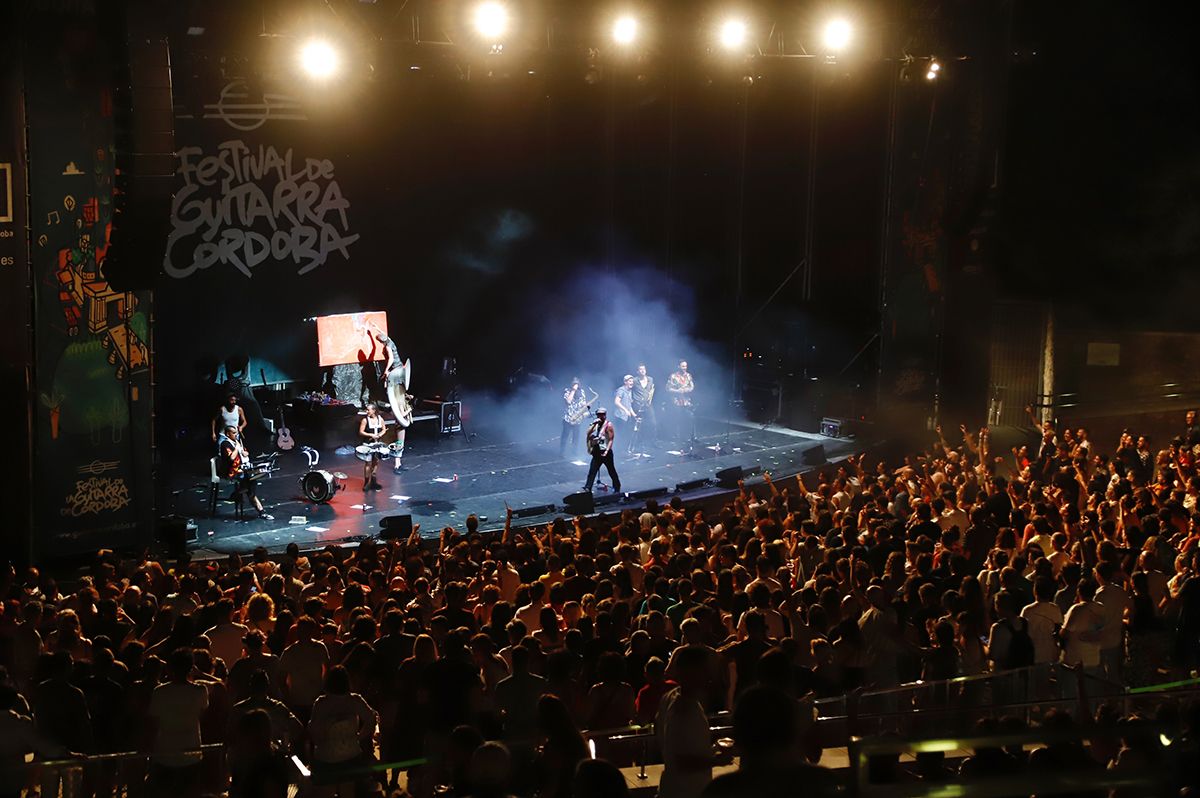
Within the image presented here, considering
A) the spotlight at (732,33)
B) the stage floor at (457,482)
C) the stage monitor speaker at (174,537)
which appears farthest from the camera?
the spotlight at (732,33)

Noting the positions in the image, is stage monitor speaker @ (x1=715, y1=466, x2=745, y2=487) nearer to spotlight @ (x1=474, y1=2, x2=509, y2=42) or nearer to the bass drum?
the bass drum

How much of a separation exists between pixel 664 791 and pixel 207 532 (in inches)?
440

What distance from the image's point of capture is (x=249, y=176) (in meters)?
18.5

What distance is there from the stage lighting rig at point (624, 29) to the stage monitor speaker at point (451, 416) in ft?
24.2

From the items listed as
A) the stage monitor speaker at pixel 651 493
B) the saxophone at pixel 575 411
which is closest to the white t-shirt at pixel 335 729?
the stage monitor speaker at pixel 651 493

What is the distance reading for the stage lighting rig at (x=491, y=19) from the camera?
15281 mm

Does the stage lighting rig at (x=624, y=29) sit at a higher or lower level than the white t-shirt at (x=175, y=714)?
higher

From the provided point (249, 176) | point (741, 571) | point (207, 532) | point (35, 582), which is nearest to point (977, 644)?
point (741, 571)

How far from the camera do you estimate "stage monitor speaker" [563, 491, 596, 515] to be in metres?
15.5

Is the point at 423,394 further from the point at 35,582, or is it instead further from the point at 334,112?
the point at 35,582

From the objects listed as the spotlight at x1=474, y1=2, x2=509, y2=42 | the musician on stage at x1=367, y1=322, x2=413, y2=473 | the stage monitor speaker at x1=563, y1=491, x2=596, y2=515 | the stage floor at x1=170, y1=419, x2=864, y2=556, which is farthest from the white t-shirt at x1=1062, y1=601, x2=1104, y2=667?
the musician on stage at x1=367, y1=322, x2=413, y2=473

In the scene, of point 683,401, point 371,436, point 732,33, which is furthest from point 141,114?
point 683,401

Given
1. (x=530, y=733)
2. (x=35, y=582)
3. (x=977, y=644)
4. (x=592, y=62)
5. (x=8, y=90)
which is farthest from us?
(x=592, y=62)

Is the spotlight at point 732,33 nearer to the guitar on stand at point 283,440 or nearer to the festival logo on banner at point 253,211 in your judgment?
the festival logo on banner at point 253,211
